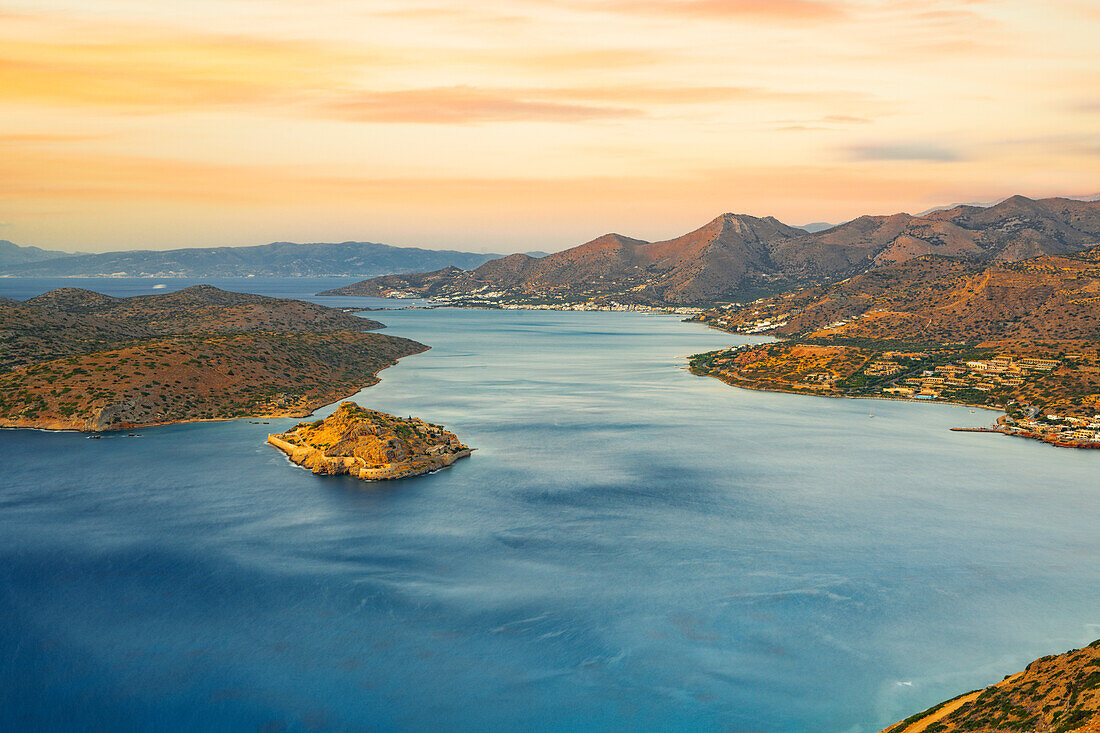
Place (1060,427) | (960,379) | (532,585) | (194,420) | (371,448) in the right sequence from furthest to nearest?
(960,379)
(194,420)
(1060,427)
(371,448)
(532,585)

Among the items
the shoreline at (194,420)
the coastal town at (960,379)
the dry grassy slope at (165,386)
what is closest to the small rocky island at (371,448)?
the shoreline at (194,420)

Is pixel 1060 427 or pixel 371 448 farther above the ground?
pixel 1060 427

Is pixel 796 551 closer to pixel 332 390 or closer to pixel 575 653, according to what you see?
pixel 575 653

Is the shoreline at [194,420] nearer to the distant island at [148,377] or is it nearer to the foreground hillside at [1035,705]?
the distant island at [148,377]

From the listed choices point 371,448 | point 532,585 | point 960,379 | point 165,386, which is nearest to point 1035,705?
point 532,585

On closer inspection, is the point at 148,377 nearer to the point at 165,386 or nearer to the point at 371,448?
the point at 165,386

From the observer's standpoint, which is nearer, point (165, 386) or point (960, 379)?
point (165, 386)

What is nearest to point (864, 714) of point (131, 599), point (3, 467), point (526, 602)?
point (526, 602)
